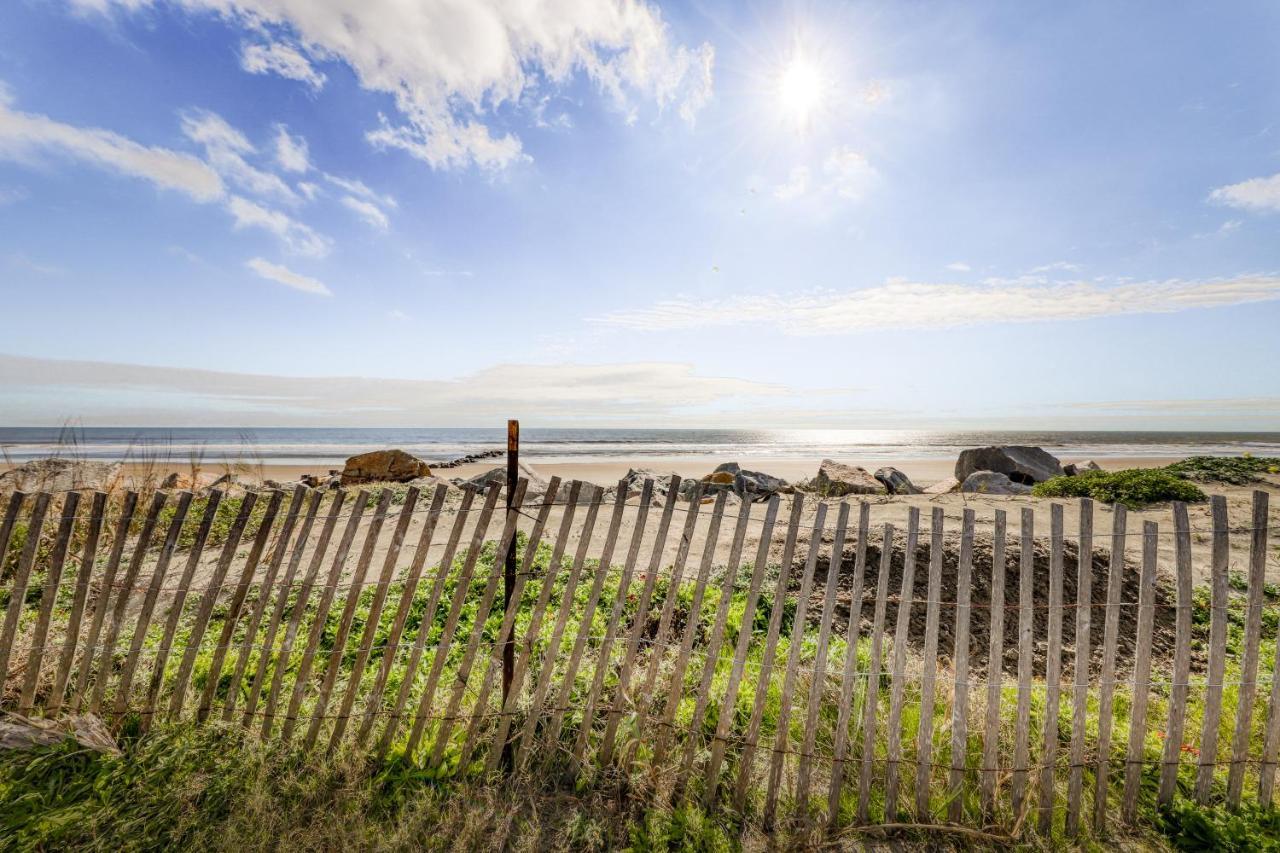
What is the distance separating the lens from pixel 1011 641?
523cm

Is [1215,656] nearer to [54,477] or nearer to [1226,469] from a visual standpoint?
[54,477]

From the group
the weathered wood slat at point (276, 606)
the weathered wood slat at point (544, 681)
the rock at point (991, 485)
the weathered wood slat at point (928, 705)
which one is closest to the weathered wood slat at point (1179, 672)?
the weathered wood slat at point (928, 705)

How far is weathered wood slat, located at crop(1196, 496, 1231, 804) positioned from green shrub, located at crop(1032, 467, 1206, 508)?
7744 mm

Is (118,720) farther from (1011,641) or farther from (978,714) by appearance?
(1011,641)

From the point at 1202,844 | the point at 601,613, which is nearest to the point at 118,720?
the point at 601,613

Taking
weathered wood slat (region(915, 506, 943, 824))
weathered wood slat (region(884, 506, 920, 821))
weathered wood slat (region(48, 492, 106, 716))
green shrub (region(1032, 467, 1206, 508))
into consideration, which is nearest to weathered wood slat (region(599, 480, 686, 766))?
weathered wood slat (region(884, 506, 920, 821))

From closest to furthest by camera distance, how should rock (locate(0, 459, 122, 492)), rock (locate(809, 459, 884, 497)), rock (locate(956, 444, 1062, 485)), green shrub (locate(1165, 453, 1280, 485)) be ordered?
rock (locate(0, 459, 122, 492)) < rock (locate(809, 459, 884, 497)) < green shrub (locate(1165, 453, 1280, 485)) < rock (locate(956, 444, 1062, 485))

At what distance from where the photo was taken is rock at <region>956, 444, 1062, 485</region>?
15734 millimetres

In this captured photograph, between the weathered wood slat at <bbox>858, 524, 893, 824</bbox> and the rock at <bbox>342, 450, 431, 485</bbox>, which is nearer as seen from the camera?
the weathered wood slat at <bbox>858, 524, 893, 824</bbox>

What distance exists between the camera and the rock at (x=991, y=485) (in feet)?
46.8

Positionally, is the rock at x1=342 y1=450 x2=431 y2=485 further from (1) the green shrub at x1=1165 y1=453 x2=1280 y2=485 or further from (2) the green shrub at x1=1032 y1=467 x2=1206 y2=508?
(1) the green shrub at x1=1165 y1=453 x2=1280 y2=485

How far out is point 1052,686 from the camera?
3.20 metres

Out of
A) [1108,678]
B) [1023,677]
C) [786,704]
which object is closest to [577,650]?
[786,704]

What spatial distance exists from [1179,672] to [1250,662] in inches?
17.5
